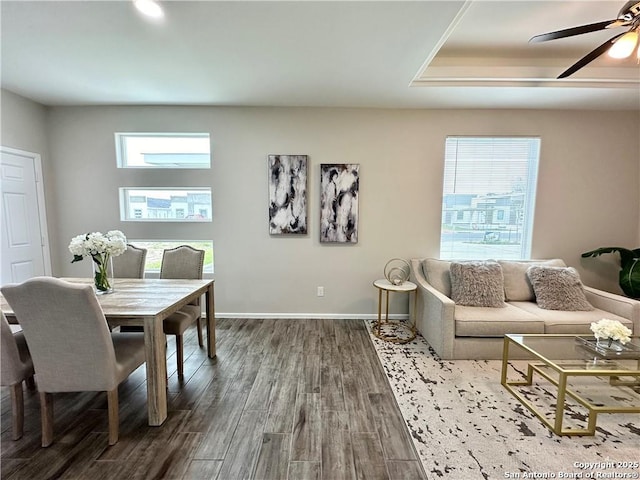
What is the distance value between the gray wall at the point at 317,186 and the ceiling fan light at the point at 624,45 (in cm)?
165

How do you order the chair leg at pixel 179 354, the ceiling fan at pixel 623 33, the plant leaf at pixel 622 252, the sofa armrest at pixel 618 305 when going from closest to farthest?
the ceiling fan at pixel 623 33 → the chair leg at pixel 179 354 → the sofa armrest at pixel 618 305 → the plant leaf at pixel 622 252

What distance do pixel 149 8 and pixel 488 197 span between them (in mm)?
3809

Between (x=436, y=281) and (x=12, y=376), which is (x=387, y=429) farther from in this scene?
(x=12, y=376)

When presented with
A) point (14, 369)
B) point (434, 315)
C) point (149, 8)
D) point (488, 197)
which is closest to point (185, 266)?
point (14, 369)

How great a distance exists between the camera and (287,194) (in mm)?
3490

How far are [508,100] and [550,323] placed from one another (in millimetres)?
2411

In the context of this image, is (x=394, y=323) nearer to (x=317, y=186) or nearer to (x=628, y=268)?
(x=317, y=186)

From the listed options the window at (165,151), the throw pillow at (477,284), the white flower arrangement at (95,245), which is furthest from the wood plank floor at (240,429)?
the window at (165,151)

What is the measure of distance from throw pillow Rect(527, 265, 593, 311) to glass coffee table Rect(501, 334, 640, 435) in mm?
628

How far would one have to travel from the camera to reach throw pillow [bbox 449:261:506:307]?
285 centimetres

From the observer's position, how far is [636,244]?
3.50 m

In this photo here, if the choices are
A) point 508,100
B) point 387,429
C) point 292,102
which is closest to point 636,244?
point 508,100

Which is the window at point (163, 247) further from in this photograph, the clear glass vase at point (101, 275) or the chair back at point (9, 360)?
the chair back at point (9, 360)

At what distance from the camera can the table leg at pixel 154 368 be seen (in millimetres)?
1752
